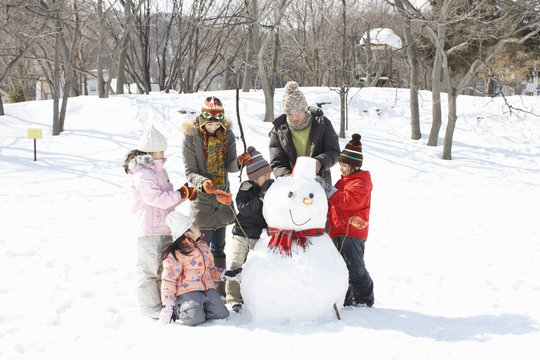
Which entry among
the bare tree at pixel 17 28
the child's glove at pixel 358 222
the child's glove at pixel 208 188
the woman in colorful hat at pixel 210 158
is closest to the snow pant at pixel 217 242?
the woman in colorful hat at pixel 210 158

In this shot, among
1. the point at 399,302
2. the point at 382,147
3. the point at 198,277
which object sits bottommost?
the point at 399,302

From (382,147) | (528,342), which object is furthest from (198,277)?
(382,147)

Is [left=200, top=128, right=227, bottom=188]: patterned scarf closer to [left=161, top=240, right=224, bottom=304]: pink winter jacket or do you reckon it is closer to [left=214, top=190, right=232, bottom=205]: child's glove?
[left=214, top=190, right=232, bottom=205]: child's glove

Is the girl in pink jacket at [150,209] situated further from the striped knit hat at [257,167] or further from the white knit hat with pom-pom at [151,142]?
the striped knit hat at [257,167]

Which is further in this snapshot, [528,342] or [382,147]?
[382,147]

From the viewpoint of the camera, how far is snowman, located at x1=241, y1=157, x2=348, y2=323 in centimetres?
333

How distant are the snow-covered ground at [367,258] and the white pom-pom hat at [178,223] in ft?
2.23

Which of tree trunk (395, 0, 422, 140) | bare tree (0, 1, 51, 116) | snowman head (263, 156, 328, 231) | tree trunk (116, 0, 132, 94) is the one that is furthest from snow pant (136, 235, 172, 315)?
tree trunk (116, 0, 132, 94)

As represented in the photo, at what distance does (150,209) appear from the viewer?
3.79m

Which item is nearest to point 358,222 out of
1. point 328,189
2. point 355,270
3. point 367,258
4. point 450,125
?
point 328,189

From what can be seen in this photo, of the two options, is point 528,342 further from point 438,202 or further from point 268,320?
point 438,202

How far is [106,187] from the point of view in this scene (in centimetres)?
911

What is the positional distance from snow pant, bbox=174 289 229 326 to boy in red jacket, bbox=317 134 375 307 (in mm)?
1057

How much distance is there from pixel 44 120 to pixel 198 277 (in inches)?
487
